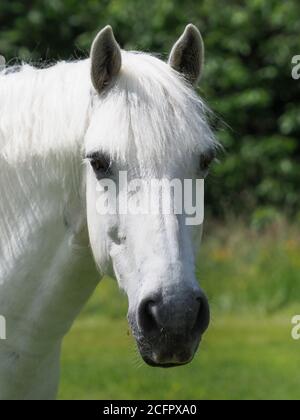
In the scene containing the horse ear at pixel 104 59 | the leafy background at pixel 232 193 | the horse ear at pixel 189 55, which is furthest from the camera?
the leafy background at pixel 232 193

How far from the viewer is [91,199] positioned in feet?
9.03

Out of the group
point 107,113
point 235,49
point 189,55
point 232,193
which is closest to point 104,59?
point 107,113

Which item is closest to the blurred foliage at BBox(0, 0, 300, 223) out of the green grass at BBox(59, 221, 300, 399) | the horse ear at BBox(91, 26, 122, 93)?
the green grass at BBox(59, 221, 300, 399)

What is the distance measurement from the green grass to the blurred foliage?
145 cm

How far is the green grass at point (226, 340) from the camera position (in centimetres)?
682

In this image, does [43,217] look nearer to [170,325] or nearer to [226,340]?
[170,325]

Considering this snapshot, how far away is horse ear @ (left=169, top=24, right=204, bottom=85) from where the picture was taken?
2.92m

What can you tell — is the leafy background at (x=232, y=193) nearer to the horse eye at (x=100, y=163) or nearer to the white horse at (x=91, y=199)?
the white horse at (x=91, y=199)

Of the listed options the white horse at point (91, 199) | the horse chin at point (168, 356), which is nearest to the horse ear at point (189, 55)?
the white horse at point (91, 199)

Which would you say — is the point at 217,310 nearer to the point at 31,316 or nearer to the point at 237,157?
the point at 237,157
